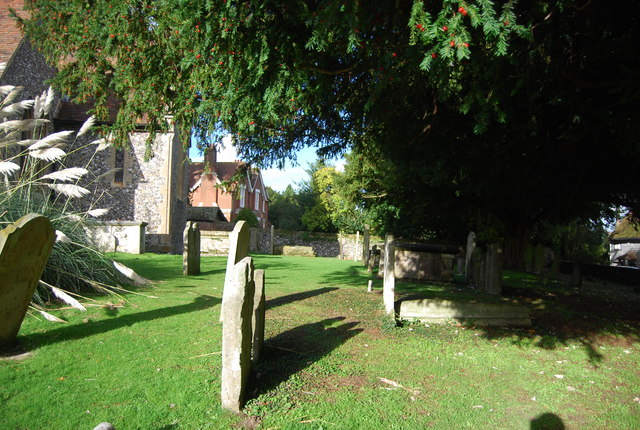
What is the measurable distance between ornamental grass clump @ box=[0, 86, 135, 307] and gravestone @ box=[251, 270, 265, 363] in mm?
2642

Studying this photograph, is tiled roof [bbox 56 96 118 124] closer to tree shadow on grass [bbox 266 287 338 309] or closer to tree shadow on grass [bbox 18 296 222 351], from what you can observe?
tree shadow on grass [bbox 266 287 338 309]

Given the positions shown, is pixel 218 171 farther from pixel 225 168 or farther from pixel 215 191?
pixel 215 191

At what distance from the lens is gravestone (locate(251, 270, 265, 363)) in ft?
15.1

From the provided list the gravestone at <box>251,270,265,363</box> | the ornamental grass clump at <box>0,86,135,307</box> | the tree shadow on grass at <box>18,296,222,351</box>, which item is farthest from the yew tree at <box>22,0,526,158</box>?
the tree shadow on grass at <box>18,296,222,351</box>

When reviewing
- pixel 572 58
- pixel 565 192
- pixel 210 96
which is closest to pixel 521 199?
pixel 565 192

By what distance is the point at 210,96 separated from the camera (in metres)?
6.86

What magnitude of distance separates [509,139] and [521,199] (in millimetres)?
5600

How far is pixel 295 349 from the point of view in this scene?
5.25 m

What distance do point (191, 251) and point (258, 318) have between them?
720cm

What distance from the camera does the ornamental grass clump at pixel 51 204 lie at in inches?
227

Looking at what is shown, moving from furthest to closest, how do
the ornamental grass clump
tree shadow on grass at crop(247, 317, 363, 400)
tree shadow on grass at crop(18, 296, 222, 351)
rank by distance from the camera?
the ornamental grass clump, tree shadow on grass at crop(18, 296, 222, 351), tree shadow on grass at crop(247, 317, 363, 400)

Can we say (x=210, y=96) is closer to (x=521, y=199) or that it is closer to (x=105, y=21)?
(x=105, y=21)

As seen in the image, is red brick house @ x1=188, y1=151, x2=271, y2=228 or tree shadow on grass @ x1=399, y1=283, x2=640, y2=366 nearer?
tree shadow on grass @ x1=399, y1=283, x2=640, y2=366

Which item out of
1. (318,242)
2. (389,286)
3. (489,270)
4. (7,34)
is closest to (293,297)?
(389,286)
